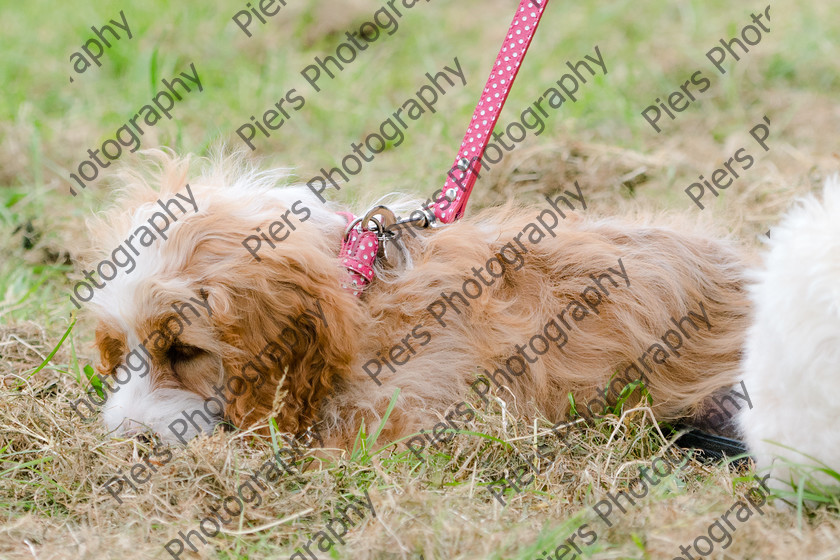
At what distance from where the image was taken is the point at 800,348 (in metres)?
2.16

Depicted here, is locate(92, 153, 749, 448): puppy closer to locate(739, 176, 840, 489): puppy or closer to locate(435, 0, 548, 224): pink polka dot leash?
locate(435, 0, 548, 224): pink polka dot leash

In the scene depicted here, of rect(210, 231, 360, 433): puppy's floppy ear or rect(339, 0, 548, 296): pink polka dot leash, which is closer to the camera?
rect(210, 231, 360, 433): puppy's floppy ear

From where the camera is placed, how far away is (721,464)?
2852mm

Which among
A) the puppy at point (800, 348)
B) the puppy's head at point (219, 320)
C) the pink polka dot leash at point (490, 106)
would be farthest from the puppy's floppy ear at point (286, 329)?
the puppy at point (800, 348)

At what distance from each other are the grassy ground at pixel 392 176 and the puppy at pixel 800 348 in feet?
0.65

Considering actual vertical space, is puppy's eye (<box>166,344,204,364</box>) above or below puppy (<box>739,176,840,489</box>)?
above

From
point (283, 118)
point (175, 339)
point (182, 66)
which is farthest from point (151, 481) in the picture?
point (182, 66)

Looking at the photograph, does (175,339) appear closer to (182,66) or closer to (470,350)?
(470,350)

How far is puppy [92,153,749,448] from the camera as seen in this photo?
294 cm

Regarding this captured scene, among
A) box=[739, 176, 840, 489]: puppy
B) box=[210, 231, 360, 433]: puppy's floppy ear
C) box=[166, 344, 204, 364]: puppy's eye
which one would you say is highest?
box=[166, 344, 204, 364]: puppy's eye

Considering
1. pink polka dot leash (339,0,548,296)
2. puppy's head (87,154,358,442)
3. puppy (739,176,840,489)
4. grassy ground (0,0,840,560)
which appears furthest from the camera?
pink polka dot leash (339,0,548,296)

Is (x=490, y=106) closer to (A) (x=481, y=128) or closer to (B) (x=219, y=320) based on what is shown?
(A) (x=481, y=128)

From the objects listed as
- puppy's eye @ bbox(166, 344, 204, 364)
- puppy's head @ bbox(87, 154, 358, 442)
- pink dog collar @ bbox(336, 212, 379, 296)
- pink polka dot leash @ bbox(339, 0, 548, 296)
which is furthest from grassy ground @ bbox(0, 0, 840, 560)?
pink polka dot leash @ bbox(339, 0, 548, 296)

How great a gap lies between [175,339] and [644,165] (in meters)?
3.35
